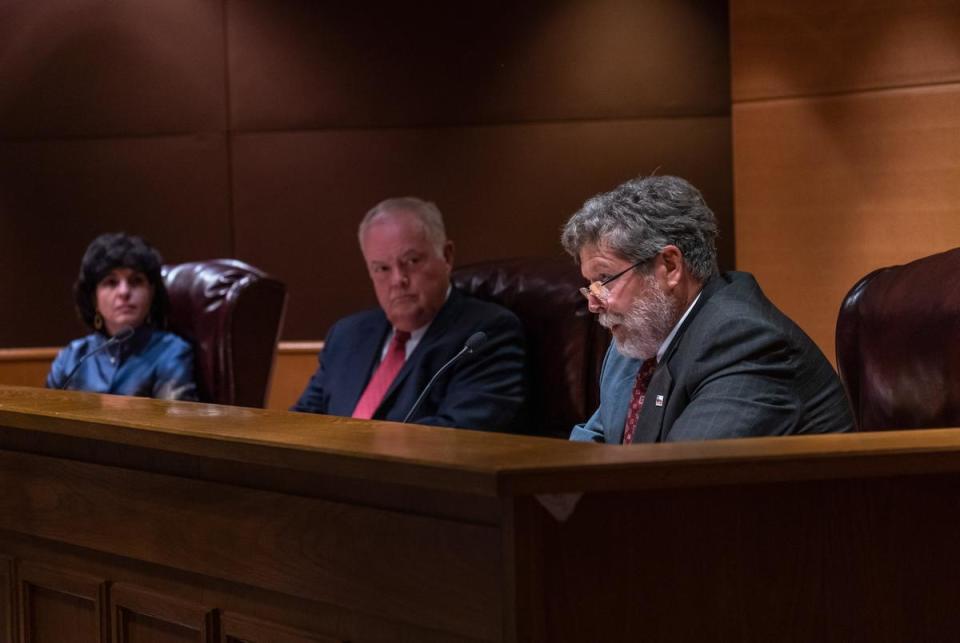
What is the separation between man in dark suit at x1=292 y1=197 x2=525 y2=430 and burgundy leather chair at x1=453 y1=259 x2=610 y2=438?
53mm

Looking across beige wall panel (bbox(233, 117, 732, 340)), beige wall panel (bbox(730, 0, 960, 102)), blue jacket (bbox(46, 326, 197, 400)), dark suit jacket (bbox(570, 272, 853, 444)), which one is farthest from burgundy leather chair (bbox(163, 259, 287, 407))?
beige wall panel (bbox(730, 0, 960, 102))

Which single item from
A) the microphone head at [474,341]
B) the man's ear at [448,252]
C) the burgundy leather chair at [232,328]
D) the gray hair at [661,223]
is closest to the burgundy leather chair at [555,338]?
the man's ear at [448,252]

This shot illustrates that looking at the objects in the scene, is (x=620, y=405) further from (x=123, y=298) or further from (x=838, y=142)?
(x=838, y=142)

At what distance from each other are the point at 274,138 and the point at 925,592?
4017 mm

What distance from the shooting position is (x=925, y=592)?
54.6 inches

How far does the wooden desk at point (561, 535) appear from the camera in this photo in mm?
1271

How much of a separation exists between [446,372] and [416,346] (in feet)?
0.46

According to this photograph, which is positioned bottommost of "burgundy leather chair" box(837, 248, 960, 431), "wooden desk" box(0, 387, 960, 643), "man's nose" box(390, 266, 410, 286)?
"wooden desk" box(0, 387, 960, 643)

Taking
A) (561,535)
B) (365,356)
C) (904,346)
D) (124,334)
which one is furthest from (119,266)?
(561,535)

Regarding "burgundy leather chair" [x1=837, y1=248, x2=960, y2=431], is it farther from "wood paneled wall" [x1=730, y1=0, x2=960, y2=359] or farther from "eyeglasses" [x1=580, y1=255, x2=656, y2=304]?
"wood paneled wall" [x1=730, y1=0, x2=960, y2=359]

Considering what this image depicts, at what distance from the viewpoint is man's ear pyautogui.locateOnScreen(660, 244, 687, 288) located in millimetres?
2232

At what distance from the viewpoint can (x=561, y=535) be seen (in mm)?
1280

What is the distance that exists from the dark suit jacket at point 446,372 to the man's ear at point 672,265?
752 mm

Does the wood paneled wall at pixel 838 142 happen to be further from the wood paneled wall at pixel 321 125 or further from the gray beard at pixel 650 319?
the gray beard at pixel 650 319
